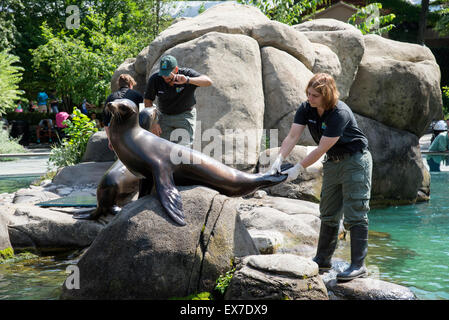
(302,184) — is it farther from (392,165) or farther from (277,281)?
(277,281)

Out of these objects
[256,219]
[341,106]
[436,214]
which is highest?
[341,106]

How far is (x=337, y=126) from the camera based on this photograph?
412cm

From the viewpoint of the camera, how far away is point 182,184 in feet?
14.9

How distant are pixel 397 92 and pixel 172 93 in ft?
20.7

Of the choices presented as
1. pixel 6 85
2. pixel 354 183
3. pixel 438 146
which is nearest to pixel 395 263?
pixel 354 183

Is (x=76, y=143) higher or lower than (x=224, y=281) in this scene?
higher

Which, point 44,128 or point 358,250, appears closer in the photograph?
point 358,250

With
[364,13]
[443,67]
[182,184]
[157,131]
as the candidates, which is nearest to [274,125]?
[157,131]

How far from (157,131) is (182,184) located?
1.07 m

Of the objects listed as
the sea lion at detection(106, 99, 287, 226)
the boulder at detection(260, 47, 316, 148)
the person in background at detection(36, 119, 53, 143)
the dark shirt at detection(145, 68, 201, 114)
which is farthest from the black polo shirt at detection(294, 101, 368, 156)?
the person in background at detection(36, 119, 53, 143)

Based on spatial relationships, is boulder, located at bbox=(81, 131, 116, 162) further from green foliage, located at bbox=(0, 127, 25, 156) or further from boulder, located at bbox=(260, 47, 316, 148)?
green foliage, located at bbox=(0, 127, 25, 156)

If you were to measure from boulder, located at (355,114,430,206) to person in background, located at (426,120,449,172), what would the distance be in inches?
215

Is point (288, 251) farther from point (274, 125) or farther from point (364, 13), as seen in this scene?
point (364, 13)

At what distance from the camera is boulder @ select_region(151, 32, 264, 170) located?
8367 millimetres
